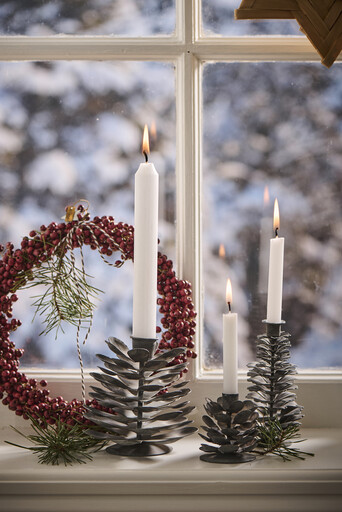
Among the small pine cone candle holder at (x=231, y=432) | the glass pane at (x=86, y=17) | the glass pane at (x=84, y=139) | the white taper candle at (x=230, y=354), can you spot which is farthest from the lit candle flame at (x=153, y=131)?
the small pine cone candle holder at (x=231, y=432)

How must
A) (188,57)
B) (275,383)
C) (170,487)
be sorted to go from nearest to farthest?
(170,487)
(275,383)
(188,57)

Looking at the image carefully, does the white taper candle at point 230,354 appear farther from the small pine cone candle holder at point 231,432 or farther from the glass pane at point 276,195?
the glass pane at point 276,195

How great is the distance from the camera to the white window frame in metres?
1.21

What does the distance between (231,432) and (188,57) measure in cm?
72

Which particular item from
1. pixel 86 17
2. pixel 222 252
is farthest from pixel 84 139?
pixel 222 252

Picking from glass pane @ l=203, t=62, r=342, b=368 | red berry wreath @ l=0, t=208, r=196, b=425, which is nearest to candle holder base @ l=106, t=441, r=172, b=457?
red berry wreath @ l=0, t=208, r=196, b=425

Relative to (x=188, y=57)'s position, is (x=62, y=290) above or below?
below

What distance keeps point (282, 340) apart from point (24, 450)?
47cm

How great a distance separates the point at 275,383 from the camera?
3.49ft

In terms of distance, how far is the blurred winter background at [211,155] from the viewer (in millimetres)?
1237

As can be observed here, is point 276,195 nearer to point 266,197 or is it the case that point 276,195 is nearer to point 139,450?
point 266,197

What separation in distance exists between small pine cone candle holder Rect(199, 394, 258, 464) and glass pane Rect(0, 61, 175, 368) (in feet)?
1.04

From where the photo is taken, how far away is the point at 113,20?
1250 millimetres

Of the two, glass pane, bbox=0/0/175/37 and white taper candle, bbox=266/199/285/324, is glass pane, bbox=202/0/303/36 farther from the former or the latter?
white taper candle, bbox=266/199/285/324
